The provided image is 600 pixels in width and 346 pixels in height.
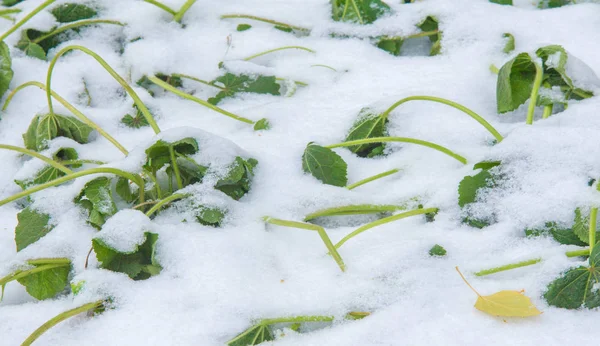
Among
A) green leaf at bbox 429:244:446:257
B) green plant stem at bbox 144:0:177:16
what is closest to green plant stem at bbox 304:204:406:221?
green leaf at bbox 429:244:446:257

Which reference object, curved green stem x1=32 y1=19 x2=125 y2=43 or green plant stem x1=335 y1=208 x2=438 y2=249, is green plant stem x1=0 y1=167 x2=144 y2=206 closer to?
green plant stem x1=335 y1=208 x2=438 y2=249

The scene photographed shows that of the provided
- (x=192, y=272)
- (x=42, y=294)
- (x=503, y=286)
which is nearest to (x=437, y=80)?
(x=503, y=286)

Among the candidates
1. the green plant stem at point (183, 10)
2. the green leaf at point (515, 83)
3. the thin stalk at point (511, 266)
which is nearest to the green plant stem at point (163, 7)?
the green plant stem at point (183, 10)

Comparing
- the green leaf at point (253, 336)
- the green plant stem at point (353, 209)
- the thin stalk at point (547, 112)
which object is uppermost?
the thin stalk at point (547, 112)

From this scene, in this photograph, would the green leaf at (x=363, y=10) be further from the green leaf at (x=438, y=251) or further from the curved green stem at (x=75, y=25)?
the green leaf at (x=438, y=251)

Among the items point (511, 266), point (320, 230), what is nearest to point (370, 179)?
point (320, 230)

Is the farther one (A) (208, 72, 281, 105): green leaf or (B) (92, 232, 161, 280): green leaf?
(A) (208, 72, 281, 105): green leaf
